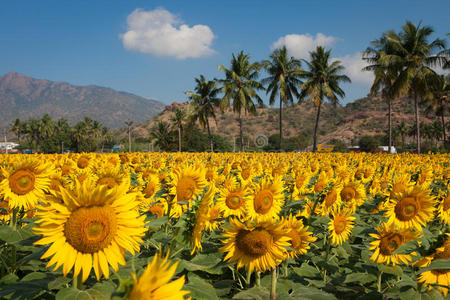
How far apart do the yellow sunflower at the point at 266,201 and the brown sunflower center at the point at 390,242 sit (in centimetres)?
103

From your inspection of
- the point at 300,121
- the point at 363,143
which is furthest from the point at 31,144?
the point at 363,143

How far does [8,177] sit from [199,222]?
2041 mm

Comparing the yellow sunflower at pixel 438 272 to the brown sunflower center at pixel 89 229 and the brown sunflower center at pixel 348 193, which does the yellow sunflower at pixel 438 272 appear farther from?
the brown sunflower center at pixel 89 229

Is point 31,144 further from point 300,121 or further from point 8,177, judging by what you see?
point 8,177

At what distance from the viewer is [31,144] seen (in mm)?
95750

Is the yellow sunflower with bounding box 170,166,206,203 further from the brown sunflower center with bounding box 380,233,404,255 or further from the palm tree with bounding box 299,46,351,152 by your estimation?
the palm tree with bounding box 299,46,351,152

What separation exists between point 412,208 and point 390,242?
88 centimetres

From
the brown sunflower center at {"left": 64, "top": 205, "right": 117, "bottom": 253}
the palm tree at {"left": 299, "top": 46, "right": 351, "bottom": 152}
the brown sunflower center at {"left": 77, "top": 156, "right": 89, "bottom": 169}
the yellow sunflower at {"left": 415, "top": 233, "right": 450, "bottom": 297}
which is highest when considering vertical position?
the palm tree at {"left": 299, "top": 46, "right": 351, "bottom": 152}

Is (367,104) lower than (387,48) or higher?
higher

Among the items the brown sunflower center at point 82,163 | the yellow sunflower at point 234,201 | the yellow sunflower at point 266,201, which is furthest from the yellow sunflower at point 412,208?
the brown sunflower center at point 82,163

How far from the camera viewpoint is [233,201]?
10.8 ft

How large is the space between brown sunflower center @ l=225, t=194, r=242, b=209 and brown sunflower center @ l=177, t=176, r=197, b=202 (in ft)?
2.28

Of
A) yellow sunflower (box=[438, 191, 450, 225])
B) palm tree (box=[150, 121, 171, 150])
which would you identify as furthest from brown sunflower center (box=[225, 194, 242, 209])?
palm tree (box=[150, 121, 171, 150])

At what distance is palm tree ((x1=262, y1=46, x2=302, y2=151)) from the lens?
33.4 metres
